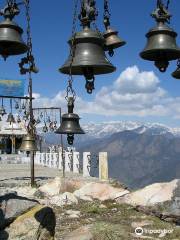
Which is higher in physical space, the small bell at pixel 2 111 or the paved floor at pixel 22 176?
the small bell at pixel 2 111

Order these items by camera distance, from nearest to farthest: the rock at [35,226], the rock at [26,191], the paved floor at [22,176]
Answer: the rock at [35,226]
the rock at [26,191]
the paved floor at [22,176]

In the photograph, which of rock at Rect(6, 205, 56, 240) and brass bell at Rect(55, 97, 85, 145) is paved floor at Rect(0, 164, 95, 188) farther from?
brass bell at Rect(55, 97, 85, 145)

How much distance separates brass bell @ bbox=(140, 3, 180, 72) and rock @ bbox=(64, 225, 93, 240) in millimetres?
4345

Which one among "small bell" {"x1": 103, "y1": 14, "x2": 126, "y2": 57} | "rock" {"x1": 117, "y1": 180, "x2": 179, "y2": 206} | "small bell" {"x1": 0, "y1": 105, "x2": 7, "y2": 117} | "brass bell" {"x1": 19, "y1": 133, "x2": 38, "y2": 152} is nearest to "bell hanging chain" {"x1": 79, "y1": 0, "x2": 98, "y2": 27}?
"small bell" {"x1": 103, "y1": 14, "x2": 126, "y2": 57}

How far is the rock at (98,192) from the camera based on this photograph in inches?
584

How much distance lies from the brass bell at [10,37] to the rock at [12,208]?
12.0 ft

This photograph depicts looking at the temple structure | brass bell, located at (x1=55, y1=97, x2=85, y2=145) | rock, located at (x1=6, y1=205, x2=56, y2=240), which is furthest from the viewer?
the temple structure

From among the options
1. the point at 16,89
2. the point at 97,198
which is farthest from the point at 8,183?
the point at 16,89

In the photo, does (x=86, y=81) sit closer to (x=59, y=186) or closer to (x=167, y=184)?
(x=167, y=184)

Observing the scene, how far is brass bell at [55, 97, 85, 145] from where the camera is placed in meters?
6.30

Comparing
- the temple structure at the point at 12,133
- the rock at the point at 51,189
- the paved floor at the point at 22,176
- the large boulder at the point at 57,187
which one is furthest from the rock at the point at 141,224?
the temple structure at the point at 12,133

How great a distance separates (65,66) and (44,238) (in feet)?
13.5

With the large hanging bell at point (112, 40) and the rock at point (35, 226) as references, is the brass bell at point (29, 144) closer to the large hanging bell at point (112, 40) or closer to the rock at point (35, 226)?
the rock at point (35, 226)

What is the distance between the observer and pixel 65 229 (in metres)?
11.1
